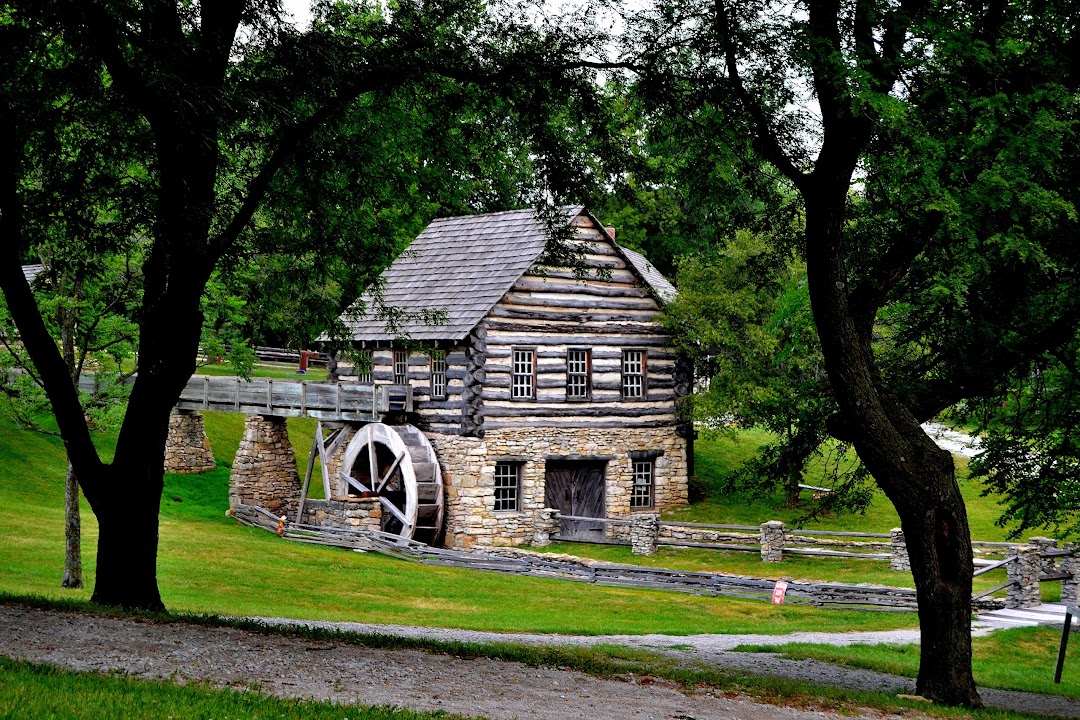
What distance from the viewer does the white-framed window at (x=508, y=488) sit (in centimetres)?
3353

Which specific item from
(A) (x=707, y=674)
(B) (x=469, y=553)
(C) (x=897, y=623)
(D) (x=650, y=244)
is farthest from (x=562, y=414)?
(A) (x=707, y=674)

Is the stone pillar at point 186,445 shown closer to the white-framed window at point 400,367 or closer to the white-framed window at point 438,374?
the white-framed window at point 400,367

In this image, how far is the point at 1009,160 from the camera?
11.6 metres

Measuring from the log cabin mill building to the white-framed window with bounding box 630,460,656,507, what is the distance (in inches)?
1.8

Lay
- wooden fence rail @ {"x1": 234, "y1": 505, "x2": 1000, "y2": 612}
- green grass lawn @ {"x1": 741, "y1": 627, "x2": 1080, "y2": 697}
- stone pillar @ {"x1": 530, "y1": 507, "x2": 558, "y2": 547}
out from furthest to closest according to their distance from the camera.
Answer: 1. stone pillar @ {"x1": 530, "y1": 507, "x2": 558, "y2": 547}
2. wooden fence rail @ {"x1": 234, "y1": 505, "x2": 1000, "y2": 612}
3. green grass lawn @ {"x1": 741, "y1": 627, "x2": 1080, "y2": 697}

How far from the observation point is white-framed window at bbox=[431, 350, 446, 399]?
3359 centimetres

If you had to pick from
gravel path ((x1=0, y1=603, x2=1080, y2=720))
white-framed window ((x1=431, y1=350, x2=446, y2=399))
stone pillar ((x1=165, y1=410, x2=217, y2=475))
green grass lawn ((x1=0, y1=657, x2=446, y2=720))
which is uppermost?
white-framed window ((x1=431, y1=350, x2=446, y2=399))

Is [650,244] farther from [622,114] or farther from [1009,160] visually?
[1009,160]

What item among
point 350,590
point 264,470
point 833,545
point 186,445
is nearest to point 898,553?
point 833,545

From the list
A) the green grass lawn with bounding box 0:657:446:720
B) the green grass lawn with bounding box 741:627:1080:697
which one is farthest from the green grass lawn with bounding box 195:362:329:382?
the green grass lawn with bounding box 0:657:446:720

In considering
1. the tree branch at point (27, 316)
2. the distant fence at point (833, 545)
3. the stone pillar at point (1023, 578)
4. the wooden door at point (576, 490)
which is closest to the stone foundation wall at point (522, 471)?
the wooden door at point (576, 490)

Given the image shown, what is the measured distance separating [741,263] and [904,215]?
2257 cm

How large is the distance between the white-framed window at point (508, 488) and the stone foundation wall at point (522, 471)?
179mm

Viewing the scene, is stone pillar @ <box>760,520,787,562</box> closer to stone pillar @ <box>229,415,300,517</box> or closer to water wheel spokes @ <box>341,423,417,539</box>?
water wheel spokes @ <box>341,423,417,539</box>
